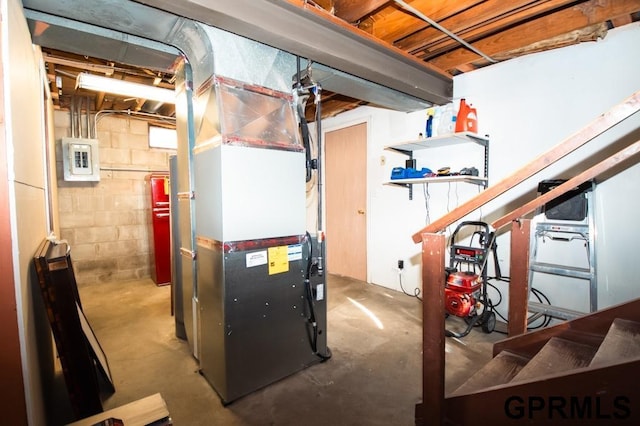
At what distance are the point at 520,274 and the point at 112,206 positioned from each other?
5.33m

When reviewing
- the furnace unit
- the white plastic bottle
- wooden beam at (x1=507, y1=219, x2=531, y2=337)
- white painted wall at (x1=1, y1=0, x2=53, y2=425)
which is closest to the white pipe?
the white plastic bottle

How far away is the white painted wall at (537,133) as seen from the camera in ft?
7.84

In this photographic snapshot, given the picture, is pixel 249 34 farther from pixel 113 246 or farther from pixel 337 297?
pixel 113 246

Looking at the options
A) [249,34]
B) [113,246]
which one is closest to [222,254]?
[249,34]

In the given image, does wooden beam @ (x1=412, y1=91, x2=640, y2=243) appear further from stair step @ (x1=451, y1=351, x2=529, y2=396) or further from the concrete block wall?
the concrete block wall

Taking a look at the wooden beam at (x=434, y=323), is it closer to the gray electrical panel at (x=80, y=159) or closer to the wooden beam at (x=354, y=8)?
the wooden beam at (x=354, y=8)

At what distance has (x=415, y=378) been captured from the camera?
7.04ft

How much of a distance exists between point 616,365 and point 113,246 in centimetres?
561

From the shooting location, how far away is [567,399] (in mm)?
1016

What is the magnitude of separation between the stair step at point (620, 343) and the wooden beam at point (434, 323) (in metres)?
0.53

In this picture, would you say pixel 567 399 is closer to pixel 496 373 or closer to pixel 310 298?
pixel 496 373

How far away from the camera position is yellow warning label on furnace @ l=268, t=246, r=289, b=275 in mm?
2033

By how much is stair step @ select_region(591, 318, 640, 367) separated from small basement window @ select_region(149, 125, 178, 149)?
18.6ft

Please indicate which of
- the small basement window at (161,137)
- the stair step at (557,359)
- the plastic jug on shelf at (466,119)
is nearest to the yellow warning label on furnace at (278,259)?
the stair step at (557,359)
